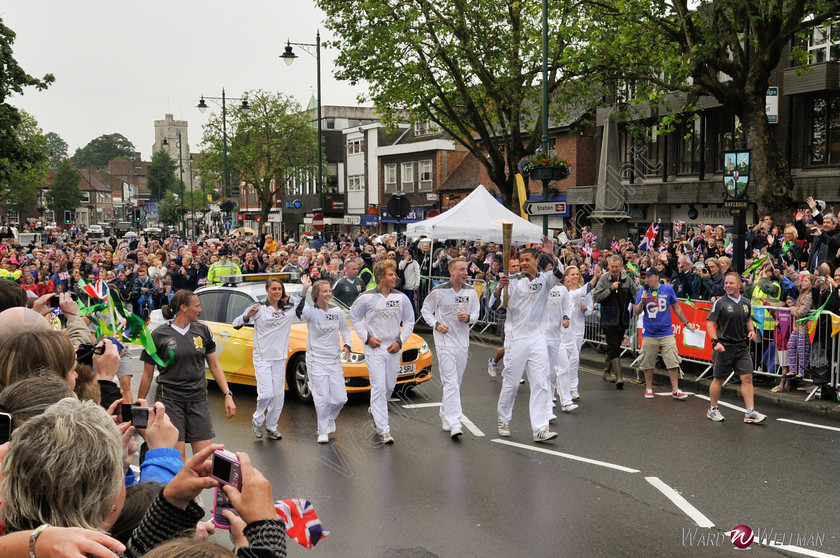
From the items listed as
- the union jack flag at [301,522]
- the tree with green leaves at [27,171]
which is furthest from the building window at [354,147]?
the union jack flag at [301,522]

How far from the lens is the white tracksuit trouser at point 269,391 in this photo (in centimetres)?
900

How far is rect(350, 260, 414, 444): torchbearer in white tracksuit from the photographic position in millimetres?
8898

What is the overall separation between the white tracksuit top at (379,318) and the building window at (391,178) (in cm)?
4575

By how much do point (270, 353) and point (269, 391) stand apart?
423 mm

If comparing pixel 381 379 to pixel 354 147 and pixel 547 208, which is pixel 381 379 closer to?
pixel 547 208

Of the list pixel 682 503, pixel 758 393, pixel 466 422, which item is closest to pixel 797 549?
pixel 682 503

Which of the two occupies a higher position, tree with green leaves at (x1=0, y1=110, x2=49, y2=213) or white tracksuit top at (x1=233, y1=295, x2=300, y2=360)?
tree with green leaves at (x1=0, y1=110, x2=49, y2=213)

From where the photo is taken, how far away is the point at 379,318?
29.6 ft

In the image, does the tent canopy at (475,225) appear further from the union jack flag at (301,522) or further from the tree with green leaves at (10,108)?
the tree with green leaves at (10,108)

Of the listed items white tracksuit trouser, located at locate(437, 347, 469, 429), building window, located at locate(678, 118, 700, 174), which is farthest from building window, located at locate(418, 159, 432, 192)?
white tracksuit trouser, located at locate(437, 347, 469, 429)

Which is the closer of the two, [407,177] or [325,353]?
[325,353]

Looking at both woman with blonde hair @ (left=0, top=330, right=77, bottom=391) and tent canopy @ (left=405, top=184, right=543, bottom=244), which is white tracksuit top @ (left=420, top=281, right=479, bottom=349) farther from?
tent canopy @ (left=405, top=184, right=543, bottom=244)

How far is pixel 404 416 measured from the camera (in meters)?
10.1

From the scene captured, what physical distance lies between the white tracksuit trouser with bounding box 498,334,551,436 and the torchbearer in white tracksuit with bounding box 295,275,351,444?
178 cm
